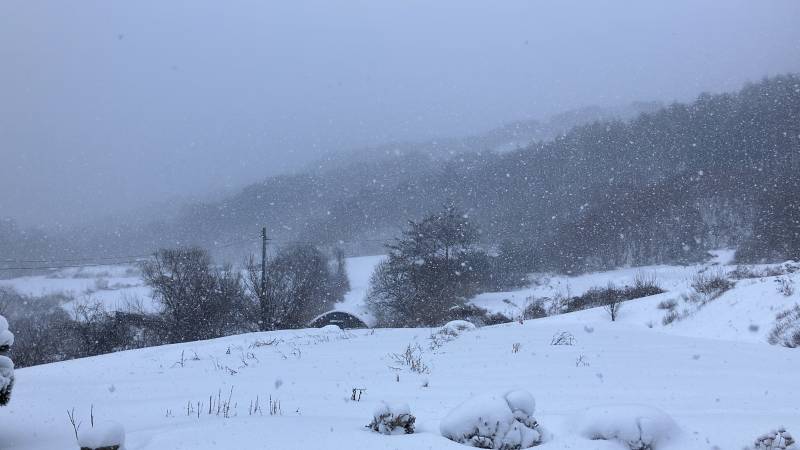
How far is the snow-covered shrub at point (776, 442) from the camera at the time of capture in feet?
11.6

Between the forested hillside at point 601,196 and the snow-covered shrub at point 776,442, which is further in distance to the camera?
the forested hillside at point 601,196

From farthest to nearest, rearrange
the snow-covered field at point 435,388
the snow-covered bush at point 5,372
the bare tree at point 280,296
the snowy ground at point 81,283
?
the snowy ground at point 81,283 < the bare tree at point 280,296 < the snow-covered bush at point 5,372 < the snow-covered field at point 435,388

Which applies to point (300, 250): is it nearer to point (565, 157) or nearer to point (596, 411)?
point (596, 411)

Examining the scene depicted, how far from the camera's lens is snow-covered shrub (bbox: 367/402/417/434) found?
4.12 m

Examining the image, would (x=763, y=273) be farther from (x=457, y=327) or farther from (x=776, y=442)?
(x=776, y=442)

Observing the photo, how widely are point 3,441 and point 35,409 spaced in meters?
1.57

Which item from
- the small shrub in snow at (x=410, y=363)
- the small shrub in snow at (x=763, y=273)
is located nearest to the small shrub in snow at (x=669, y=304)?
the small shrub in snow at (x=763, y=273)

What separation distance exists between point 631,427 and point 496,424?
99 cm

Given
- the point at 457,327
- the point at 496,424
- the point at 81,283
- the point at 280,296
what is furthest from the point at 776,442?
the point at 81,283

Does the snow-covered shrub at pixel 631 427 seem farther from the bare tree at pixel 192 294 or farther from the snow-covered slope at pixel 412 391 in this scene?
the bare tree at pixel 192 294

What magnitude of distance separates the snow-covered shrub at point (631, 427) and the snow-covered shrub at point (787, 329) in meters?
7.62

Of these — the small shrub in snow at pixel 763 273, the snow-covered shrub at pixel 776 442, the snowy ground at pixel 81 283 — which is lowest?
the snowy ground at pixel 81 283

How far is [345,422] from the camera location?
457cm

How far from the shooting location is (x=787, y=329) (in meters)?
9.95
